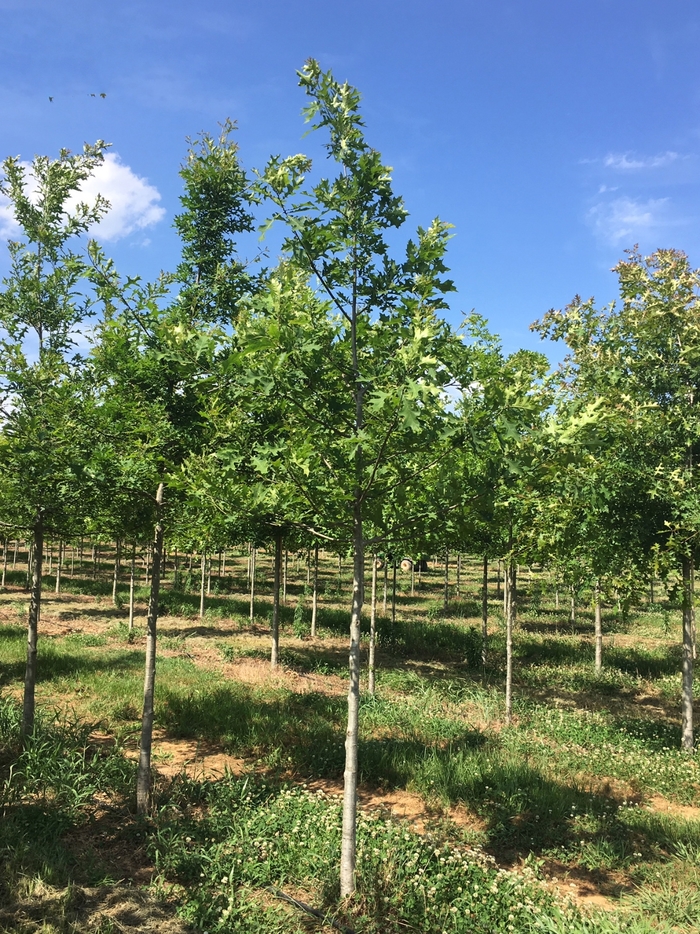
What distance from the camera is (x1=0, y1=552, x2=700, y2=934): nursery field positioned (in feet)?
16.3

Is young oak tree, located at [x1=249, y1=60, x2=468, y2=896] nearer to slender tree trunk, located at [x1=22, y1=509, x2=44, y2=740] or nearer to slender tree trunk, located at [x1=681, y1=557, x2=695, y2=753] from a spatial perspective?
slender tree trunk, located at [x1=22, y1=509, x2=44, y2=740]

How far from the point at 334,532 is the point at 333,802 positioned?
3.38 m

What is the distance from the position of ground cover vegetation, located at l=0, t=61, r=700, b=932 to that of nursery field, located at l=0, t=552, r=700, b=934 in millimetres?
44

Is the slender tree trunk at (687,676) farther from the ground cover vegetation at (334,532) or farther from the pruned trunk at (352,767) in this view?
the pruned trunk at (352,767)

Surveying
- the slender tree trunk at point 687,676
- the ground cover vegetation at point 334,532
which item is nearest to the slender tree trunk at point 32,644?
the ground cover vegetation at point 334,532

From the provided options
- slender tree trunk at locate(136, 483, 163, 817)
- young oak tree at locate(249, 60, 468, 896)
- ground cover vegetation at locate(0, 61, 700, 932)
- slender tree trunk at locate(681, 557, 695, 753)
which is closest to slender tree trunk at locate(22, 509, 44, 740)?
ground cover vegetation at locate(0, 61, 700, 932)

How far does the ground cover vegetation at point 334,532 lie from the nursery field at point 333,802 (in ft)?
0.14

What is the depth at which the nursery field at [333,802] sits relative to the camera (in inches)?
195

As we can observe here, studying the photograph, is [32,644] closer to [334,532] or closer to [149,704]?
[149,704]

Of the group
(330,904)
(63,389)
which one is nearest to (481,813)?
(330,904)

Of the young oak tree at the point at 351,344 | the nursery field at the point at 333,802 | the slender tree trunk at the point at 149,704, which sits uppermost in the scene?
the young oak tree at the point at 351,344

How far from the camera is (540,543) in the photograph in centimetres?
802

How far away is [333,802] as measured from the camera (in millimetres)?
6867

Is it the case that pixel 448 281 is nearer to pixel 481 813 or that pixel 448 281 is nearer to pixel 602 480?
pixel 602 480
